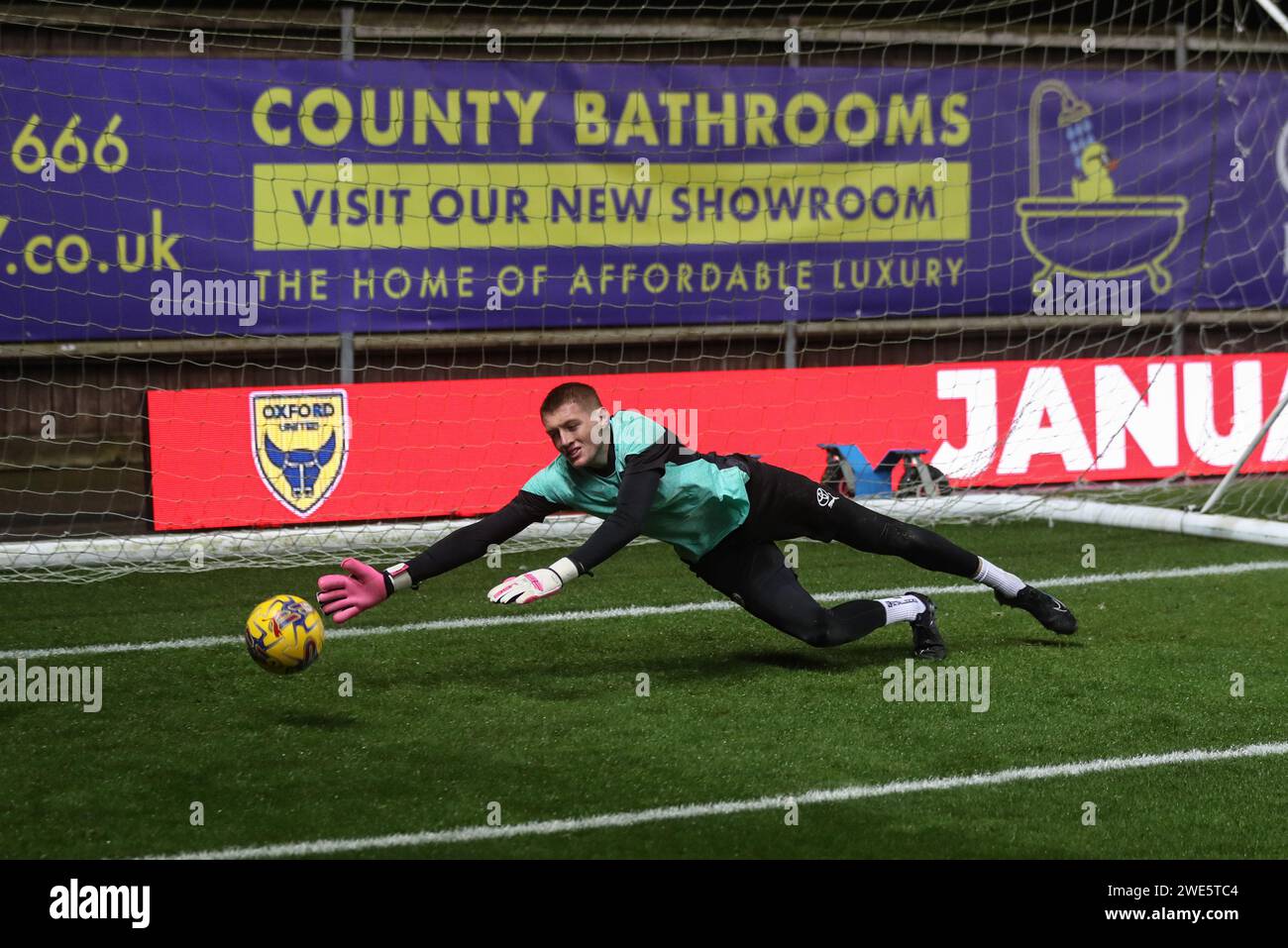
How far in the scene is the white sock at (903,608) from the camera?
7.52 meters

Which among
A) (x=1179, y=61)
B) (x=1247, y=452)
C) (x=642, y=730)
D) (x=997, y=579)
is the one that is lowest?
(x=642, y=730)

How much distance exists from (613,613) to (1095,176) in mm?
6705

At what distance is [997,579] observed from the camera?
7641 millimetres

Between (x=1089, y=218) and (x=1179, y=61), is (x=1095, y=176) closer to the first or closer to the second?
(x=1089, y=218)

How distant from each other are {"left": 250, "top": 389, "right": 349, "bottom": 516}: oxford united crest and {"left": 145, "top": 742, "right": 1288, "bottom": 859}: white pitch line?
237 inches

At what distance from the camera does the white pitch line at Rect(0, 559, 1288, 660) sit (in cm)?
795

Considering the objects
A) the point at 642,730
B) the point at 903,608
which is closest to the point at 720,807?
the point at 642,730

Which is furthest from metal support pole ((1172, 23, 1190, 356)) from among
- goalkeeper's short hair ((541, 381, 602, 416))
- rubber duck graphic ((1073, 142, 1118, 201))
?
goalkeeper's short hair ((541, 381, 602, 416))

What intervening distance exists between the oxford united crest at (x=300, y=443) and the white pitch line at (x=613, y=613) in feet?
8.78

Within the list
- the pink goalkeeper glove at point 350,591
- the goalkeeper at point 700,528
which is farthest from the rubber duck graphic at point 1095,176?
the pink goalkeeper glove at point 350,591

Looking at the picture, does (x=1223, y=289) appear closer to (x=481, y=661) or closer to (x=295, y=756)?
(x=481, y=661)

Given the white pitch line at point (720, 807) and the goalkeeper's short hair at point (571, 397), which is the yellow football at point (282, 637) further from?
the white pitch line at point (720, 807)

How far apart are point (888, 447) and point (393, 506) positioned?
3.66 meters
